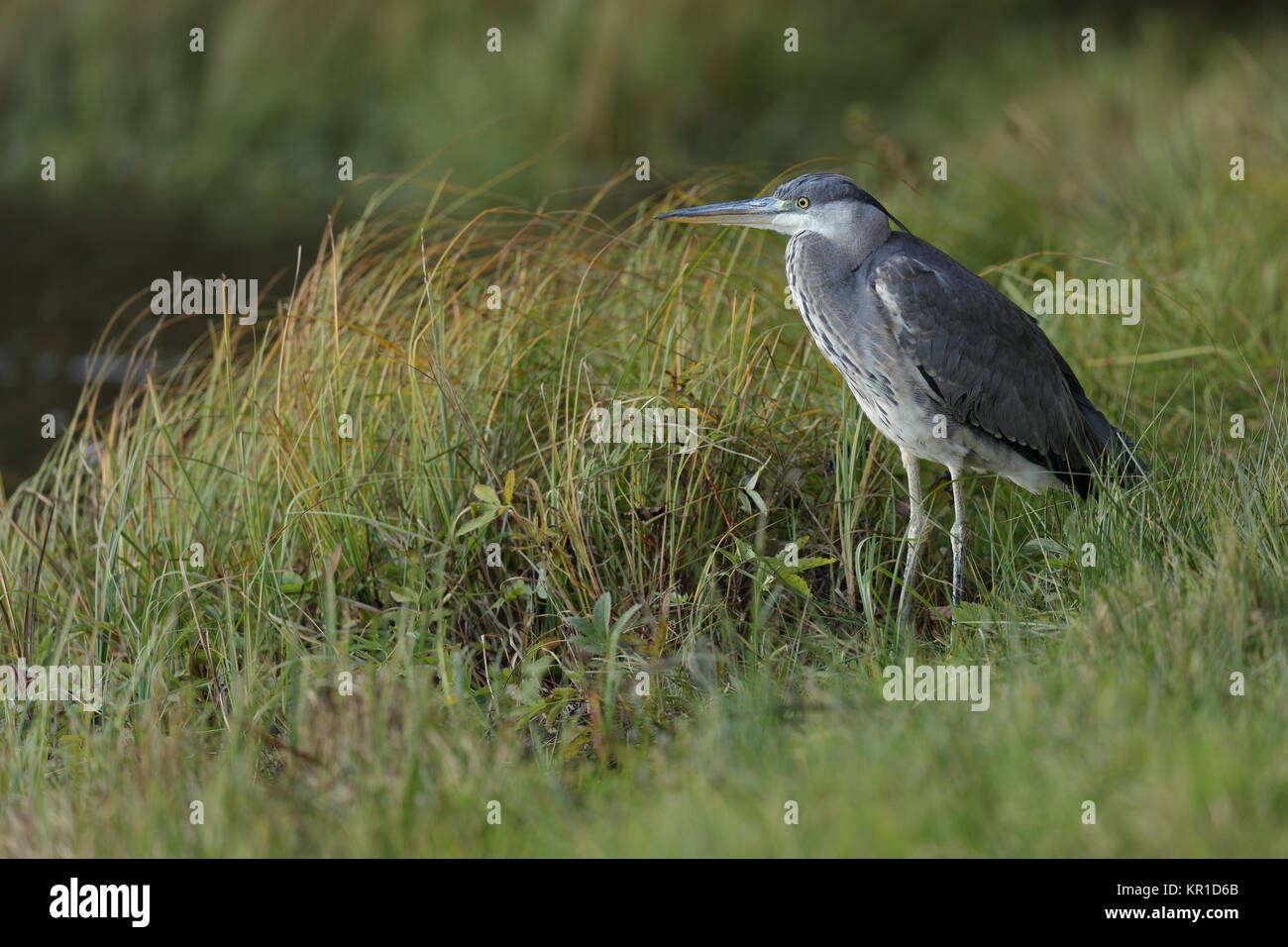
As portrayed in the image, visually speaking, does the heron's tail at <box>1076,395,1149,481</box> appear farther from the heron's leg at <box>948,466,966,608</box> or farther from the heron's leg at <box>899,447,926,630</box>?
the heron's leg at <box>899,447,926,630</box>

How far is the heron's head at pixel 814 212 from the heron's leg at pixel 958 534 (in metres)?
0.84

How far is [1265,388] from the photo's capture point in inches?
223

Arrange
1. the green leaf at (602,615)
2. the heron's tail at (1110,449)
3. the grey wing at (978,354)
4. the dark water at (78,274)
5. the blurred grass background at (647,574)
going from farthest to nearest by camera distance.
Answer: the dark water at (78,274), the heron's tail at (1110,449), the grey wing at (978,354), the green leaf at (602,615), the blurred grass background at (647,574)

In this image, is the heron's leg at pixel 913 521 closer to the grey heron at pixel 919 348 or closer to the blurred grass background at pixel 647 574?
the grey heron at pixel 919 348

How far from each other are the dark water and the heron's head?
4.84m

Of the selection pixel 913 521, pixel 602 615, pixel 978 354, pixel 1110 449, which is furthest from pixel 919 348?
pixel 602 615

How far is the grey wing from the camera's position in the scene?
437 cm

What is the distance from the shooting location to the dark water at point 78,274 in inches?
Result: 356

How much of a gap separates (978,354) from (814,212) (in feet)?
2.30

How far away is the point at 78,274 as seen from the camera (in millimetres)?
11648

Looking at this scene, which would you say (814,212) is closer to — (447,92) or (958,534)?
(958,534)

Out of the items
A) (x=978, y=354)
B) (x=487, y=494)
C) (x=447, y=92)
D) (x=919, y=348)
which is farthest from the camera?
(x=447, y=92)

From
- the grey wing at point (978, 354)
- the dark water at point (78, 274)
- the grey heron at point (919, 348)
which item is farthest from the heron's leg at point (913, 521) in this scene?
the dark water at point (78, 274)

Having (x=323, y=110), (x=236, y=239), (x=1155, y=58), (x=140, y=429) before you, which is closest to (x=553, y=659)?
(x=140, y=429)
